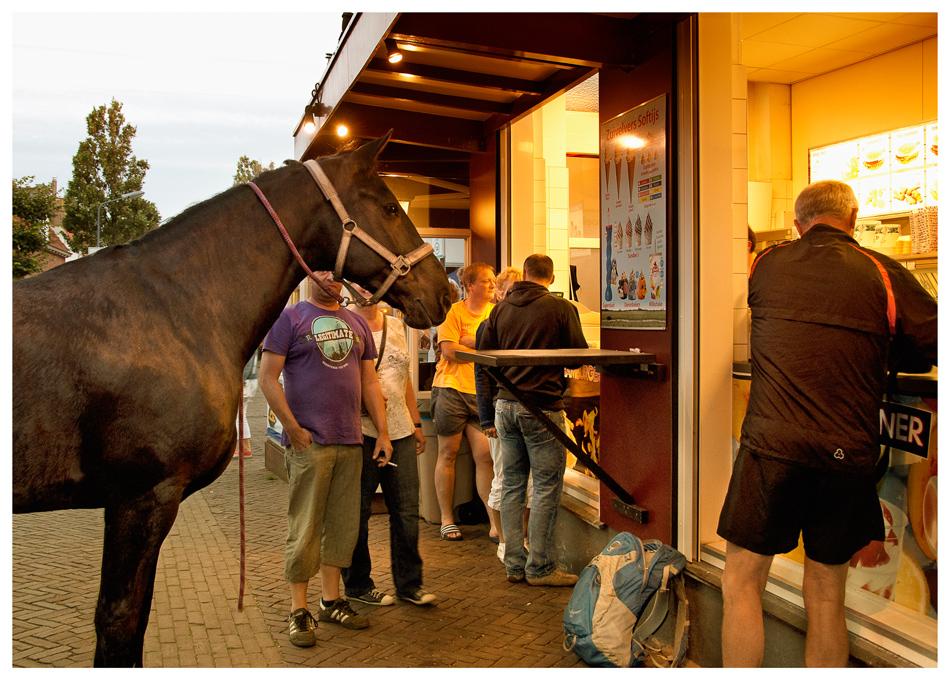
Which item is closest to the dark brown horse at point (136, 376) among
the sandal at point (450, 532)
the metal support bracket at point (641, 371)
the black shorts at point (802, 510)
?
the black shorts at point (802, 510)

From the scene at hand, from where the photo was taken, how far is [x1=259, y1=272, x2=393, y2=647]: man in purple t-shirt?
3.79 meters

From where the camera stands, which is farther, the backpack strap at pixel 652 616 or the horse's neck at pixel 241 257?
the backpack strap at pixel 652 616

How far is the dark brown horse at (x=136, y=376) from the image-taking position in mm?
2148

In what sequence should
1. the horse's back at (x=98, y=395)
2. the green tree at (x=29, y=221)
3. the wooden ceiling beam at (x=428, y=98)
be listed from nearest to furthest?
the horse's back at (x=98, y=395)
the wooden ceiling beam at (x=428, y=98)
the green tree at (x=29, y=221)

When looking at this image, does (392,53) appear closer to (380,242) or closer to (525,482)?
(380,242)

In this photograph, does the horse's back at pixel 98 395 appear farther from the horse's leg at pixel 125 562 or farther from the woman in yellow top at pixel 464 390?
the woman in yellow top at pixel 464 390

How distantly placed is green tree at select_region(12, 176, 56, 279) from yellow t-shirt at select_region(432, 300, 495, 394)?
18851 mm

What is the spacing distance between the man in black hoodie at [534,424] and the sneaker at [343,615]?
46.2 inches

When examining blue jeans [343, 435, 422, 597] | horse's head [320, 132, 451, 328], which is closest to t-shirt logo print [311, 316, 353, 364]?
blue jeans [343, 435, 422, 597]

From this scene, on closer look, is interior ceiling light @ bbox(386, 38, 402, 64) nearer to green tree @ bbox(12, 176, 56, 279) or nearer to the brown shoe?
the brown shoe

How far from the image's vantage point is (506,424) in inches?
187

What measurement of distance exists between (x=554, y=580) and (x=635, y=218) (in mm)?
2370

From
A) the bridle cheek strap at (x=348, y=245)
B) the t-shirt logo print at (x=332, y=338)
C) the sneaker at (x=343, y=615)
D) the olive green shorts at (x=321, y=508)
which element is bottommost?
the sneaker at (x=343, y=615)

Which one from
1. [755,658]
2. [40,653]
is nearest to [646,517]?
[755,658]
